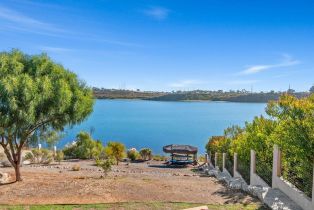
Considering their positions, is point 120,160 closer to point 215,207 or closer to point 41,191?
point 41,191

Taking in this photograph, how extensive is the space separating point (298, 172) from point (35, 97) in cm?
926

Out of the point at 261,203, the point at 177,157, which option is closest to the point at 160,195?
the point at 261,203

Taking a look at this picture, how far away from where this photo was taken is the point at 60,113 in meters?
15.2

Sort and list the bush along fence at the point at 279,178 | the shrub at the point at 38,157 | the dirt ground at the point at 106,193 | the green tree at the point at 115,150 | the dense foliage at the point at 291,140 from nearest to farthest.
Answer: the bush along fence at the point at 279,178
the dense foliage at the point at 291,140
the dirt ground at the point at 106,193
the shrub at the point at 38,157
the green tree at the point at 115,150

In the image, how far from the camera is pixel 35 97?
13695 mm

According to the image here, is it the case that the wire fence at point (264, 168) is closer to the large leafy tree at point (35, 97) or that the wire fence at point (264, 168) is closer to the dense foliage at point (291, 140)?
the dense foliage at point (291, 140)

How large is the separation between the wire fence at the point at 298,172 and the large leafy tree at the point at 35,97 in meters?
8.39

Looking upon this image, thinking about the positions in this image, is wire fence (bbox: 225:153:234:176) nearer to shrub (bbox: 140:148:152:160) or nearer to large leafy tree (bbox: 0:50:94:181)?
large leafy tree (bbox: 0:50:94:181)

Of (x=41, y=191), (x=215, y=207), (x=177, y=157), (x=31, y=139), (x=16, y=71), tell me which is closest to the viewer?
(x=215, y=207)

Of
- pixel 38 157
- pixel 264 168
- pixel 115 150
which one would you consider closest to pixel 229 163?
pixel 264 168

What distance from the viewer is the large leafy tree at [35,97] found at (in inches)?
534

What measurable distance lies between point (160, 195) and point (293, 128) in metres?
4.74

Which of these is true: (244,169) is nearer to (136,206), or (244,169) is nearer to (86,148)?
(136,206)

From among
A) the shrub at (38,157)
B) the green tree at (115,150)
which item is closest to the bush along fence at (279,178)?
the green tree at (115,150)
